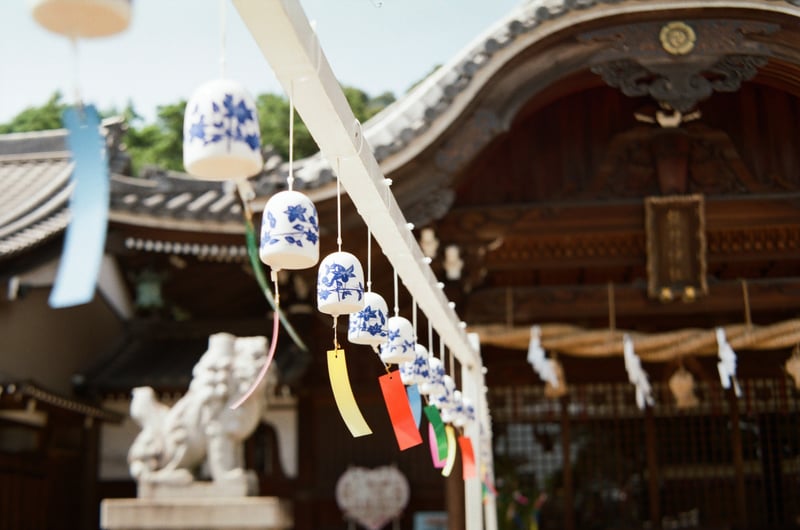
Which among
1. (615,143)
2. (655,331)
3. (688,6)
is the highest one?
(688,6)

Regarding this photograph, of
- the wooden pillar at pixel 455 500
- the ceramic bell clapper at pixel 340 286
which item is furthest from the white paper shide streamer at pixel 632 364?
the ceramic bell clapper at pixel 340 286

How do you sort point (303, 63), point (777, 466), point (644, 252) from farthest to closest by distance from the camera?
1. point (777, 466)
2. point (644, 252)
3. point (303, 63)

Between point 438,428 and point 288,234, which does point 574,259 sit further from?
point 288,234

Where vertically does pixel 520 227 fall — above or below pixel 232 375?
above

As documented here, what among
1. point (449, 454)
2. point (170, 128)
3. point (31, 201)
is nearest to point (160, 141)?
point (170, 128)

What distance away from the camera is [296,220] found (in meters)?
3.24

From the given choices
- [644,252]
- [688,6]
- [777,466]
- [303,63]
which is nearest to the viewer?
[303,63]

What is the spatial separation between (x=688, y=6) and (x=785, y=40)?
34.5 inches

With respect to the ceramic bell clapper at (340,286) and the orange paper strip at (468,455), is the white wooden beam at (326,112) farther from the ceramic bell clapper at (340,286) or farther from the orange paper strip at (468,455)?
the orange paper strip at (468,455)

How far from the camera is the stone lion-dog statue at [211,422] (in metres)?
8.56

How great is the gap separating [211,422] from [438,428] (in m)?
3.67

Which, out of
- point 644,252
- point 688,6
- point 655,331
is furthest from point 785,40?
point 655,331

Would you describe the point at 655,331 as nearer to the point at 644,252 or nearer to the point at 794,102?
the point at 644,252

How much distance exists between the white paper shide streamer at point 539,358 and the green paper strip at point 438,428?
133 inches
